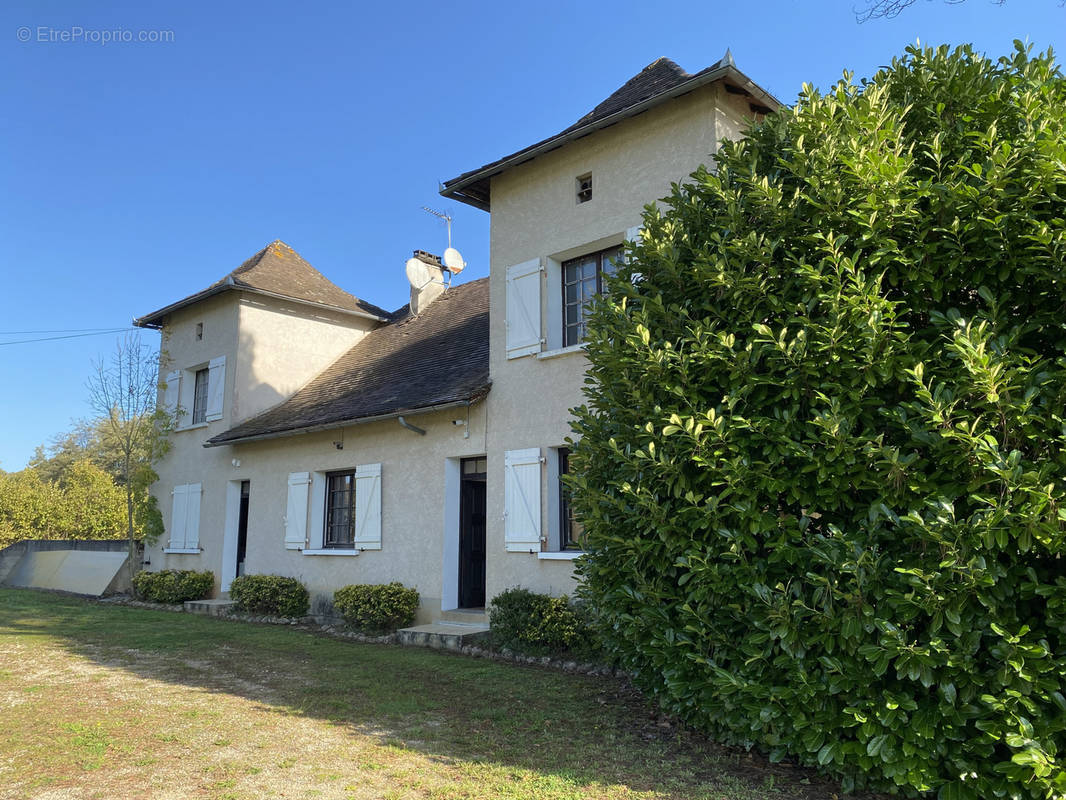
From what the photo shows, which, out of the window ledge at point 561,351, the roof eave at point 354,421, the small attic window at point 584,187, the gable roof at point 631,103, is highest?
the gable roof at point 631,103

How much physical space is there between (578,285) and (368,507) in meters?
5.04

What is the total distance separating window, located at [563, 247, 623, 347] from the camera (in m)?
9.62

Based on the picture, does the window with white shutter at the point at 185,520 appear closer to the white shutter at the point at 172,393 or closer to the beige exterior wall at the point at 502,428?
the beige exterior wall at the point at 502,428

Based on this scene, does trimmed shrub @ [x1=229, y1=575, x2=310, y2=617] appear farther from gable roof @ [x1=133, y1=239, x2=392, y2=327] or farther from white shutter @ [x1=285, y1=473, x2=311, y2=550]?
gable roof @ [x1=133, y1=239, x2=392, y2=327]

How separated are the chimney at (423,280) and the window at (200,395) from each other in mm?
5113

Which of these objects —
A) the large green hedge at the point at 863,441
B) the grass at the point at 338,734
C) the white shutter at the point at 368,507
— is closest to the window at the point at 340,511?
the white shutter at the point at 368,507

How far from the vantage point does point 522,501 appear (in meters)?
9.56

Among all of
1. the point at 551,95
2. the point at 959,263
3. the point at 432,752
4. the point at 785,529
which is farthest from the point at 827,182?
the point at 551,95

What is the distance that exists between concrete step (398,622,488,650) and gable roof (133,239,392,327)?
8.40 m

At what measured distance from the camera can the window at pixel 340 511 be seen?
41.7 ft

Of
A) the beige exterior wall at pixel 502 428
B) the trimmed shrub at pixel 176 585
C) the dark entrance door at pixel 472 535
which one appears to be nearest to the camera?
the beige exterior wall at pixel 502 428

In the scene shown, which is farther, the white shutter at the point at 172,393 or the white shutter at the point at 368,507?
the white shutter at the point at 172,393

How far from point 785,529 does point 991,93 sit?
114 inches

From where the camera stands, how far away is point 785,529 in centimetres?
418
